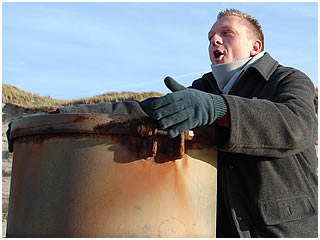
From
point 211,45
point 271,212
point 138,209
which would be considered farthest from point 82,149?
point 211,45

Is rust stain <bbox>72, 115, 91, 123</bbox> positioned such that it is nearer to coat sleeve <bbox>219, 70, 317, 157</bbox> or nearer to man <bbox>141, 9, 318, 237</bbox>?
man <bbox>141, 9, 318, 237</bbox>

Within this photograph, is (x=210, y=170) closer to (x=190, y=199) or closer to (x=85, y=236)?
(x=190, y=199)

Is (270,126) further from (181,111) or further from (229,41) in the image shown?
(229,41)

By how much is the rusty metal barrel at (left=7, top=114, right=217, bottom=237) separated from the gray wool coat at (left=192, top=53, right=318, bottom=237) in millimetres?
184

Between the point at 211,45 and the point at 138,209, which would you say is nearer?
the point at 138,209

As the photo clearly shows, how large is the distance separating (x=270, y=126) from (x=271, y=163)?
21cm

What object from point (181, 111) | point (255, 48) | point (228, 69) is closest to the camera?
point (181, 111)

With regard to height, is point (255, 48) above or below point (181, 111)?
above

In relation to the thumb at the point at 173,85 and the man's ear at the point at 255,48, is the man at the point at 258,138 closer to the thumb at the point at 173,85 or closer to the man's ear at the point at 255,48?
the thumb at the point at 173,85

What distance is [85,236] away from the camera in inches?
50.7

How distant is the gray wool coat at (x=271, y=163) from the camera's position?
1.37 metres

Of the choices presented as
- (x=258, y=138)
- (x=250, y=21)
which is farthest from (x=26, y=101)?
(x=258, y=138)

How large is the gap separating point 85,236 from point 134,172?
0.21 metres

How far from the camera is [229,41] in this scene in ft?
6.53
